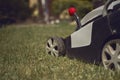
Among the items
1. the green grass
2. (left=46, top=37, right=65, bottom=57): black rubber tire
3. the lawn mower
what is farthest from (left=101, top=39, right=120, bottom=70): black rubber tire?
(left=46, top=37, right=65, bottom=57): black rubber tire

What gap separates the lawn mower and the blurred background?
16.0 metres

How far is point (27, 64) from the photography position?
25.0 ft

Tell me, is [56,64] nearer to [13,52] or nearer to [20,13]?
[13,52]

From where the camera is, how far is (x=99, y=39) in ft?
22.6

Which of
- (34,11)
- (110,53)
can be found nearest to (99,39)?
(110,53)

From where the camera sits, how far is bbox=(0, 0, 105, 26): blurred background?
24875mm

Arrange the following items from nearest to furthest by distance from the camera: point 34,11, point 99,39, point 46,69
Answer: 1. point 99,39
2. point 46,69
3. point 34,11

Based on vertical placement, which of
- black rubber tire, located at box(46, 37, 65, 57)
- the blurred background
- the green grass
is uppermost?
the blurred background

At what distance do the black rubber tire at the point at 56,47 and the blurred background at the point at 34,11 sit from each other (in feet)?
49.8

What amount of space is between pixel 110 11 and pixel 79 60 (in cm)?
121

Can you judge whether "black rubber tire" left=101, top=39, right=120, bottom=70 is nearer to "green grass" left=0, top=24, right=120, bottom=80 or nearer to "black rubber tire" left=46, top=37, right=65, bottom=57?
"green grass" left=0, top=24, right=120, bottom=80

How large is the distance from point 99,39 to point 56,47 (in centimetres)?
→ 169

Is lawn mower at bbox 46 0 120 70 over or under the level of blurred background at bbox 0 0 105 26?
under

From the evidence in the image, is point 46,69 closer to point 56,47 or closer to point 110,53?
A: point 110,53
